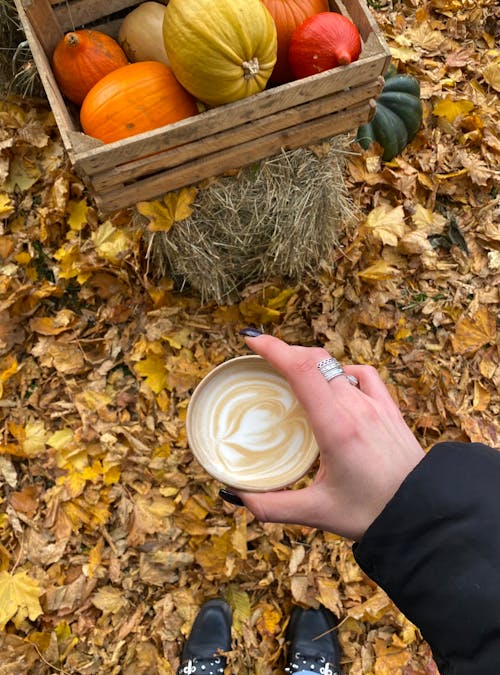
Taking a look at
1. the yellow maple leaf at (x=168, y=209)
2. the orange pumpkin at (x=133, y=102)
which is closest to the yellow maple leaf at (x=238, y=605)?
the yellow maple leaf at (x=168, y=209)

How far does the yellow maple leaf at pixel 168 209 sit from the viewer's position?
1.64m

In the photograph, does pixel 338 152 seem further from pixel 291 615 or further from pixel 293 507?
pixel 291 615

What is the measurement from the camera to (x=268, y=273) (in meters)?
2.22

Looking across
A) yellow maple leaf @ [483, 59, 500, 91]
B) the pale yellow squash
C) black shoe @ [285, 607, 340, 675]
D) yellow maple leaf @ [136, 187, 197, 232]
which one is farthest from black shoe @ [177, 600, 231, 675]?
yellow maple leaf @ [483, 59, 500, 91]

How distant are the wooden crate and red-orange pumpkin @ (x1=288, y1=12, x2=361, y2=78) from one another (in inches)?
1.3

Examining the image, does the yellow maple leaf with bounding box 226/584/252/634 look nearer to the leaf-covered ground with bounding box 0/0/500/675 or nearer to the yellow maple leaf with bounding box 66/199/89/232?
the leaf-covered ground with bounding box 0/0/500/675

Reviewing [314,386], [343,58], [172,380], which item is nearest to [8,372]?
[172,380]

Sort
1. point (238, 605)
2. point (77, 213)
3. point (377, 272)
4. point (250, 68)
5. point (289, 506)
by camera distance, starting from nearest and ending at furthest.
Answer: point (289, 506) → point (250, 68) → point (238, 605) → point (377, 272) → point (77, 213)

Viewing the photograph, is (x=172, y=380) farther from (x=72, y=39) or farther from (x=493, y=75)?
(x=493, y=75)

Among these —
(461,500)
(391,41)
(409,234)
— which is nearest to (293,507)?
(461,500)

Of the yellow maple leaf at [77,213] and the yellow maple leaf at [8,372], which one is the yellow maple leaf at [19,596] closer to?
the yellow maple leaf at [8,372]

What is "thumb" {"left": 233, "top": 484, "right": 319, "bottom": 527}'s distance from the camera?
1.25 meters

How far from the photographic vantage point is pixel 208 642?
6.25 feet

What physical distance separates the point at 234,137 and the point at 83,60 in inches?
19.8
